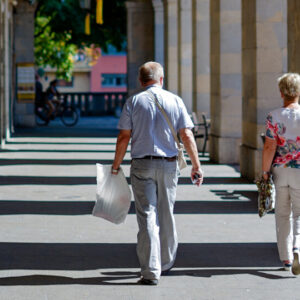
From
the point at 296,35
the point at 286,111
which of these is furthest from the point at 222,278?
the point at 296,35

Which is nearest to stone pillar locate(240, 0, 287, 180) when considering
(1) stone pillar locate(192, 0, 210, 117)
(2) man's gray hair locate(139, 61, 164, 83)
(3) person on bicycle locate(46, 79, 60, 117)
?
(2) man's gray hair locate(139, 61, 164, 83)

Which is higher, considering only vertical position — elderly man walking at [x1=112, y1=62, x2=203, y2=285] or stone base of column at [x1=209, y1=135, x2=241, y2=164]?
elderly man walking at [x1=112, y1=62, x2=203, y2=285]

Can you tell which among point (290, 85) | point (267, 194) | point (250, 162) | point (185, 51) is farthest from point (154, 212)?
point (185, 51)

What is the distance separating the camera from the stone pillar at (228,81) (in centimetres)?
1781

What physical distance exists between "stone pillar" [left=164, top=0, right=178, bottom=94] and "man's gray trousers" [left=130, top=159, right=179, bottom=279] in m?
20.2

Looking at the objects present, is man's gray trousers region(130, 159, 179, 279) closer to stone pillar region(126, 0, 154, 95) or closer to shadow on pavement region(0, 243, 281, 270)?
shadow on pavement region(0, 243, 281, 270)

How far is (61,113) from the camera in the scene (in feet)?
110

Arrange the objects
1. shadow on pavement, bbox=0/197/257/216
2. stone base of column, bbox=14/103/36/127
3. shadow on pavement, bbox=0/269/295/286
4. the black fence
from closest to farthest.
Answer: shadow on pavement, bbox=0/269/295/286 → shadow on pavement, bbox=0/197/257/216 → stone base of column, bbox=14/103/36/127 → the black fence

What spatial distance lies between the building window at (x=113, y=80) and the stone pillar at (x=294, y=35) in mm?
74129

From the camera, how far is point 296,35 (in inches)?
414

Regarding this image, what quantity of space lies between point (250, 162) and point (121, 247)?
20.3ft

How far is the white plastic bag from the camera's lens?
720 centimetres

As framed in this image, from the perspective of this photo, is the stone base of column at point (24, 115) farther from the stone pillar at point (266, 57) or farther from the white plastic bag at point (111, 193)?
the white plastic bag at point (111, 193)

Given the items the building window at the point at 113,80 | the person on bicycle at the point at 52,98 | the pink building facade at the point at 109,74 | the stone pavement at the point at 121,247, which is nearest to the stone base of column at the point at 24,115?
the person on bicycle at the point at 52,98
